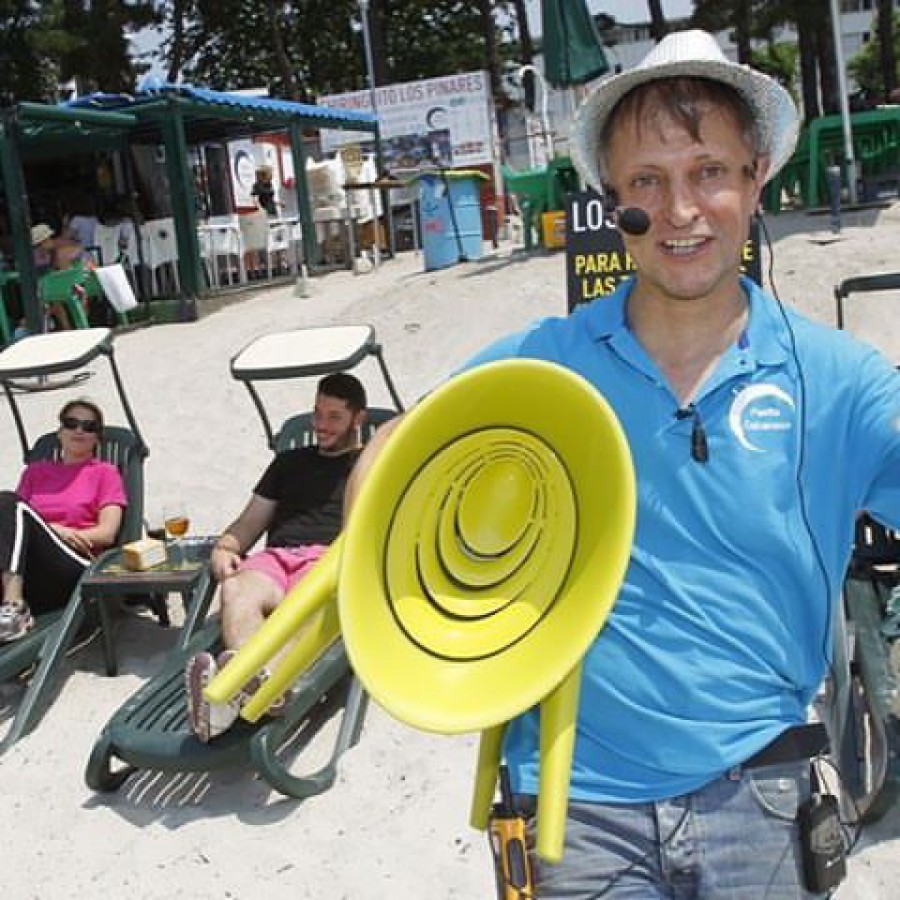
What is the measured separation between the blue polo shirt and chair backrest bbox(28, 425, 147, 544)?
4.45 metres

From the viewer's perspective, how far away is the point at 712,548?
1.46 metres

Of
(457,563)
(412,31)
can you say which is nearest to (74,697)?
(457,563)

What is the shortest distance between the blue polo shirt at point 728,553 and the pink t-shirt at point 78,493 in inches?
177

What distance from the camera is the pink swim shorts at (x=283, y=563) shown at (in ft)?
15.3

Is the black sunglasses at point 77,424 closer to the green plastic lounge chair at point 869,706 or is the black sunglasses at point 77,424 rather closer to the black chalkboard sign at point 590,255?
the black chalkboard sign at point 590,255

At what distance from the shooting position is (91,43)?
2456cm

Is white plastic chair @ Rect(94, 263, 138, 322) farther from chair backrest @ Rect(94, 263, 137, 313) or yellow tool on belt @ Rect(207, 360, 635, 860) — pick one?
yellow tool on belt @ Rect(207, 360, 635, 860)

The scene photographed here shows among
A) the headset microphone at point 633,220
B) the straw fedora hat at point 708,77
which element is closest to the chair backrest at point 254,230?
the straw fedora hat at point 708,77

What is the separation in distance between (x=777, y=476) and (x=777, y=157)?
0.43m

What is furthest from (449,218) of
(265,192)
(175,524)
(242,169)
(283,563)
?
(283,563)

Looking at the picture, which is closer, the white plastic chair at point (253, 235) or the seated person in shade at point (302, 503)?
the seated person in shade at point (302, 503)

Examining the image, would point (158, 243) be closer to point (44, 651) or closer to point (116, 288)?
point (116, 288)

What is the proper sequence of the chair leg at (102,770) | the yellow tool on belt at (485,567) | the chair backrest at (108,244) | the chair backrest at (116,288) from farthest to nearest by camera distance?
the chair backrest at (108,244)
the chair backrest at (116,288)
the chair leg at (102,770)
the yellow tool on belt at (485,567)

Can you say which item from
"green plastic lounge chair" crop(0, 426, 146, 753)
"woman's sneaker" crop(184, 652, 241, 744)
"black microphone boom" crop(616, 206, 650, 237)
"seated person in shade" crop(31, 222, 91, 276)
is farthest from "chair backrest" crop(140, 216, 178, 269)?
"black microphone boom" crop(616, 206, 650, 237)
